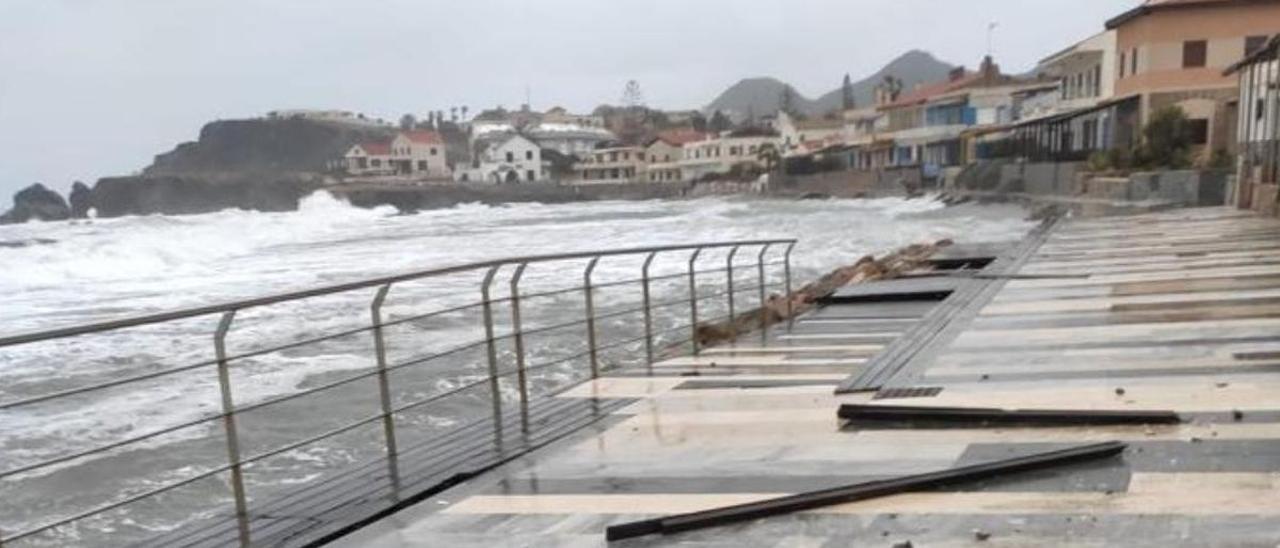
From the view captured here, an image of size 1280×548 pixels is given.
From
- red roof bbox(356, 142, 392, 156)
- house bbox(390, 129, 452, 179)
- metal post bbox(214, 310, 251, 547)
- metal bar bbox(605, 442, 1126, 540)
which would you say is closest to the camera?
metal bar bbox(605, 442, 1126, 540)

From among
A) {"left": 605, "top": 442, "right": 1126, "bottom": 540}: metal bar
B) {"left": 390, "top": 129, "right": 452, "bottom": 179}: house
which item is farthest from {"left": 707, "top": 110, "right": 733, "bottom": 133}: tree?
{"left": 605, "top": 442, "right": 1126, "bottom": 540}: metal bar

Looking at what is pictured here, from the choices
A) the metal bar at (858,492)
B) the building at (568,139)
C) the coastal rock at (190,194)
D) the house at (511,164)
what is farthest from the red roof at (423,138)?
the metal bar at (858,492)

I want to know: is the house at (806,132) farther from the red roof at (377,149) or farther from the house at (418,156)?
the red roof at (377,149)

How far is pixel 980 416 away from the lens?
5.00 m

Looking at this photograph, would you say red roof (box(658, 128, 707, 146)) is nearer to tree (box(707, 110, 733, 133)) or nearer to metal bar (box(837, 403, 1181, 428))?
tree (box(707, 110, 733, 133))

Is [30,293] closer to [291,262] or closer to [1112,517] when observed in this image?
[291,262]

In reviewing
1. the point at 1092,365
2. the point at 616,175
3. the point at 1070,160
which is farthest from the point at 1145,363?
the point at 616,175

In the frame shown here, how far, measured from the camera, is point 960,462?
433 centimetres

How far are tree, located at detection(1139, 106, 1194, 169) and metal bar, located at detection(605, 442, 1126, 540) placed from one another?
28521 millimetres

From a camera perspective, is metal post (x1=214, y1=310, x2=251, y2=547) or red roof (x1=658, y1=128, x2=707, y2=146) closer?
metal post (x1=214, y1=310, x2=251, y2=547)

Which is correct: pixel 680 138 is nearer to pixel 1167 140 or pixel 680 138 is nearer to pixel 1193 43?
pixel 1193 43

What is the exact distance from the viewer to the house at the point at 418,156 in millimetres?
143000

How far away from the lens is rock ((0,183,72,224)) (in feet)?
359

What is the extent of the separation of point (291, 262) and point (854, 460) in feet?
113
